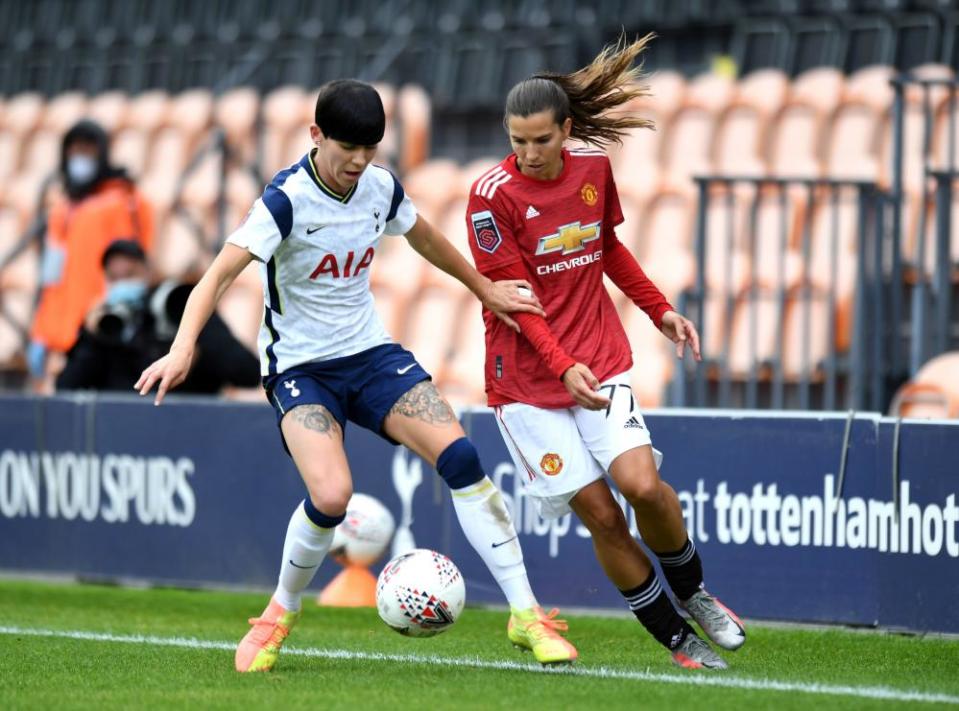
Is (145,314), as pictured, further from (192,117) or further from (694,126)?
(192,117)

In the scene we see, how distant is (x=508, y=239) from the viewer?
6.22 metres

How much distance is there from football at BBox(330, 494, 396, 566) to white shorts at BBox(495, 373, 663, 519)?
2.84 meters

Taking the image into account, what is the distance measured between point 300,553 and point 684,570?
139 centimetres

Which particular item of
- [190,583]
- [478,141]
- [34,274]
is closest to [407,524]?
[190,583]

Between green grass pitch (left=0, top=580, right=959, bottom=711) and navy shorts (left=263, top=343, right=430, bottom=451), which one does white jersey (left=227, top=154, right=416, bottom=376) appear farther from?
Answer: green grass pitch (left=0, top=580, right=959, bottom=711)

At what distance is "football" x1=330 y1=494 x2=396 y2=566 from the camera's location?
904cm

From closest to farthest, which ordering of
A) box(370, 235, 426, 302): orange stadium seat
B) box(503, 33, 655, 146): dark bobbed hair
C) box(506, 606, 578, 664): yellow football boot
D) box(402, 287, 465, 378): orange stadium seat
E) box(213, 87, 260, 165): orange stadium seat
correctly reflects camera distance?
box(506, 606, 578, 664): yellow football boot, box(503, 33, 655, 146): dark bobbed hair, box(402, 287, 465, 378): orange stadium seat, box(370, 235, 426, 302): orange stadium seat, box(213, 87, 260, 165): orange stadium seat

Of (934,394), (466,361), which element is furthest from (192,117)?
(934,394)

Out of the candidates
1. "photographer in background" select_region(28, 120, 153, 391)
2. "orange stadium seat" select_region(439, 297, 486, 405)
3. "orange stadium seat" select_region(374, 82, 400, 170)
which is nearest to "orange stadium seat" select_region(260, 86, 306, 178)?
"orange stadium seat" select_region(374, 82, 400, 170)

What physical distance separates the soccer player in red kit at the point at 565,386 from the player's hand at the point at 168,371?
3.99 ft

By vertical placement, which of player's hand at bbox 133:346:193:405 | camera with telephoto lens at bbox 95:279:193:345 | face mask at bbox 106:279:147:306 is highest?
player's hand at bbox 133:346:193:405

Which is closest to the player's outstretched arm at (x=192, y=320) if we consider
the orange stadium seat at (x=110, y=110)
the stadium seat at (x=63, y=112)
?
the orange stadium seat at (x=110, y=110)

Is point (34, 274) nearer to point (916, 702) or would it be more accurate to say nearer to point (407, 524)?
point (407, 524)

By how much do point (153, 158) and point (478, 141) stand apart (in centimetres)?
321
